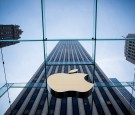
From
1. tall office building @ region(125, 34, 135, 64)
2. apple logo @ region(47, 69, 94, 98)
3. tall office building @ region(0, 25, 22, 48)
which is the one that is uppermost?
tall office building @ region(0, 25, 22, 48)

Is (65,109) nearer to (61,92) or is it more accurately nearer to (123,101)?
(123,101)

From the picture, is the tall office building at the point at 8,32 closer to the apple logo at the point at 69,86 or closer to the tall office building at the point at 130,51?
the tall office building at the point at 130,51

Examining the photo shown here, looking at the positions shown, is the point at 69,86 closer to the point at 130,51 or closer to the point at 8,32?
the point at 130,51

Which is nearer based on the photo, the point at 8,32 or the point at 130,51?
the point at 130,51

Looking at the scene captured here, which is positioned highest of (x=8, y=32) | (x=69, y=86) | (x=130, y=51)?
(x=8, y=32)

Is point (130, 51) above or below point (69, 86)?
below

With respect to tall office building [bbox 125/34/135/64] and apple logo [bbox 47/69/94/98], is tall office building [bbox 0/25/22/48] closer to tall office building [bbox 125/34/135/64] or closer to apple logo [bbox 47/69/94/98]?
tall office building [bbox 125/34/135/64]

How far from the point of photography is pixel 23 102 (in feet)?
159

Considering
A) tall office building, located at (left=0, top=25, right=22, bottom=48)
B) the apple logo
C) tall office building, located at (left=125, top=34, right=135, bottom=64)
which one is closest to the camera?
the apple logo

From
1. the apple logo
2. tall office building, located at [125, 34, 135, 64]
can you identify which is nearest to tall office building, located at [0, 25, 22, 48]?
tall office building, located at [125, 34, 135, 64]

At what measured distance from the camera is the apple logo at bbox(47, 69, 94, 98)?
326 cm

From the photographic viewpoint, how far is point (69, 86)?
337 cm

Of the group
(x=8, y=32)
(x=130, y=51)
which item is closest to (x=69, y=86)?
(x=130, y=51)

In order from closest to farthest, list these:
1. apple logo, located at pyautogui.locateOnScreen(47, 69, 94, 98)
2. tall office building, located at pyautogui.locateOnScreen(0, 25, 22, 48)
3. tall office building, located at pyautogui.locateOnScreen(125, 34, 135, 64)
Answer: apple logo, located at pyautogui.locateOnScreen(47, 69, 94, 98) < tall office building, located at pyautogui.locateOnScreen(125, 34, 135, 64) < tall office building, located at pyautogui.locateOnScreen(0, 25, 22, 48)
